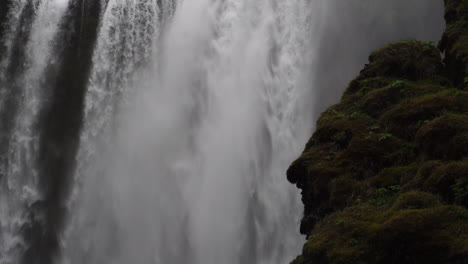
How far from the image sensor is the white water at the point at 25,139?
26516mm

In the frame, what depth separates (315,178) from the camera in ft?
35.9

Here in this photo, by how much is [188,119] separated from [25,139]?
393 inches

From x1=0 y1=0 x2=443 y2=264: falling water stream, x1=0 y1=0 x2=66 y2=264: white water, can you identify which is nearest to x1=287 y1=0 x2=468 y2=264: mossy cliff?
x1=0 y1=0 x2=443 y2=264: falling water stream

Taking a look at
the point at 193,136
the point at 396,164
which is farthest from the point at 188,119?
the point at 396,164

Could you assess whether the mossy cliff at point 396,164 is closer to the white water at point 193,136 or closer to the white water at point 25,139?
the white water at point 193,136

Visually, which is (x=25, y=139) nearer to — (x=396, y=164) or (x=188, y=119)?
(x=188, y=119)

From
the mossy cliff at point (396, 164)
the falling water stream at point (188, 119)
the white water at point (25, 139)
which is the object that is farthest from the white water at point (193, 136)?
the mossy cliff at point (396, 164)

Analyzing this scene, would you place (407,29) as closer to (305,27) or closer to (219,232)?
(305,27)

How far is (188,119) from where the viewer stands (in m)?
25.6

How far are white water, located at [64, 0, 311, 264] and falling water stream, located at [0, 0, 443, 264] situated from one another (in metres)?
0.06

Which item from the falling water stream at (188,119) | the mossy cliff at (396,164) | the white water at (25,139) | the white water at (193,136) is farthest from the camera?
the white water at (25,139)

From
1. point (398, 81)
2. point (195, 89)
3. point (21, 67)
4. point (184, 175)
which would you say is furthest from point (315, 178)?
point (21, 67)

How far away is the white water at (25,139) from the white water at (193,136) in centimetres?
305

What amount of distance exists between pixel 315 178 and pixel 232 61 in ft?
49.6
